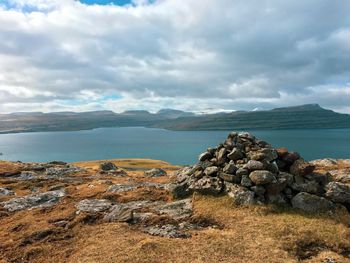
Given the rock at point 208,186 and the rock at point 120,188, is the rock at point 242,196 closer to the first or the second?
the rock at point 208,186

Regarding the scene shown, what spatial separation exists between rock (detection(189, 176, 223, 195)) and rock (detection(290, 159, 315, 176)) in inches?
280

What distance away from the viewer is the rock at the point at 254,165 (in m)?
29.0

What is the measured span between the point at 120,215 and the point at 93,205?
15.9 ft

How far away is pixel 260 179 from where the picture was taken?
27.8 meters

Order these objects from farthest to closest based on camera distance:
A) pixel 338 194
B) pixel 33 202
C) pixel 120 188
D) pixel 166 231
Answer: pixel 120 188
pixel 33 202
pixel 338 194
pixel 166 231

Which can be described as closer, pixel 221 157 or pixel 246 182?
pixel 246 182

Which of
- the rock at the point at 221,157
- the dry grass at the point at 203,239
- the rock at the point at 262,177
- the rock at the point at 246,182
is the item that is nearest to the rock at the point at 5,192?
the dry grass at the point at 203,239

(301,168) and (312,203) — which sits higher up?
(301,168)

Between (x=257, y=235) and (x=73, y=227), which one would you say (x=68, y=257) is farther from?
(x=257, y=235)

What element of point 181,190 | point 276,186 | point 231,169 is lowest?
point 181,190

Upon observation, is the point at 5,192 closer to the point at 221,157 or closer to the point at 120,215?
the point at 120,215

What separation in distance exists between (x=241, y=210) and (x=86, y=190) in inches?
768

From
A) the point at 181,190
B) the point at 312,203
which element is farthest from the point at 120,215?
the point at 312,203

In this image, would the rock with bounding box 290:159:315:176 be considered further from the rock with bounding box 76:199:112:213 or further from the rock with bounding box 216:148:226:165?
the rock with bounding box 76:199:112:213
